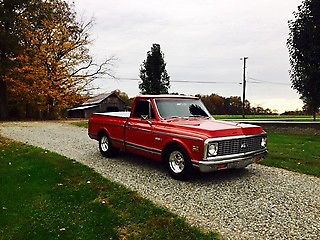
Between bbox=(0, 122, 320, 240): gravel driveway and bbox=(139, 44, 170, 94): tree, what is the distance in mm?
32544

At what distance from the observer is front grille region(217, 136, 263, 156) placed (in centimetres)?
749

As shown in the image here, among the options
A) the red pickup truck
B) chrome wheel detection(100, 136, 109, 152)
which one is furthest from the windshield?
chrome wheel detection(100, 136, 109, 152)

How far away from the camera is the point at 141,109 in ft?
30.9

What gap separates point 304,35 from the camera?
21.0m

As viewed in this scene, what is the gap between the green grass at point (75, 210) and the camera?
551cm

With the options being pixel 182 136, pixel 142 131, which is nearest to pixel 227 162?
pixel 182 136

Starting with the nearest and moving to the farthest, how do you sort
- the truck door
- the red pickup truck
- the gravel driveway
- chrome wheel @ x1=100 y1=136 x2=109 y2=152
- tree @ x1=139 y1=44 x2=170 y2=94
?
the gravel driveway → the red pickup truck → the truck door → chrome wheel @ x1=100 y1=136 x2=109 y2=152 → tree @ x1=139 y1=44 x2=170 y2=94

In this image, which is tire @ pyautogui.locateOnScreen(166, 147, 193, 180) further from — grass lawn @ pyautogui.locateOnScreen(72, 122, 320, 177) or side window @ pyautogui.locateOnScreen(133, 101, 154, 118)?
grass lawn @ pyautogui.locateOnScreen(72, 122, 320, 177)

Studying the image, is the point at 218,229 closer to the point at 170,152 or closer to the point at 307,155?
the point at 170,152

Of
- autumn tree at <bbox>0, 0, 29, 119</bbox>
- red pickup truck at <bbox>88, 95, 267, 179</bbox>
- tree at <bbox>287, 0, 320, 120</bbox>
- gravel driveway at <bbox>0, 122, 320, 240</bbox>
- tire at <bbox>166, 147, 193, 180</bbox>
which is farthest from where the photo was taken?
autumn tree at <bbox>0, 0, 29, 119</bbox>

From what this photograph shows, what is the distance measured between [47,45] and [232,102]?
49605 mm

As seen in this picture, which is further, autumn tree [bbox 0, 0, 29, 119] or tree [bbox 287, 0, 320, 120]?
autumn tree [bbox 0, 0, 29, 119]

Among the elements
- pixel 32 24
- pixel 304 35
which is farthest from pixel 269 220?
pixel 32 24

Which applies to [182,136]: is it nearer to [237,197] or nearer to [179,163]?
[179,163]
